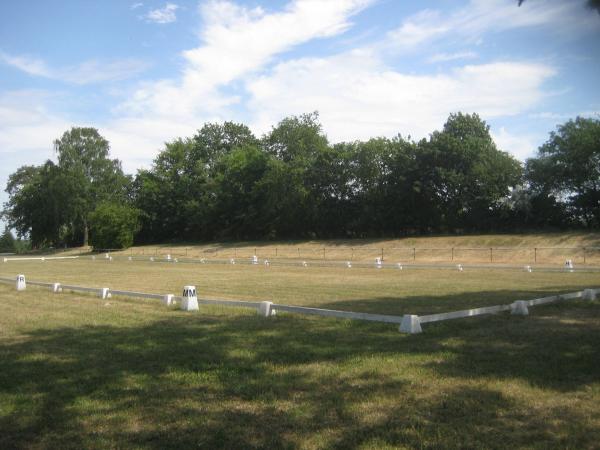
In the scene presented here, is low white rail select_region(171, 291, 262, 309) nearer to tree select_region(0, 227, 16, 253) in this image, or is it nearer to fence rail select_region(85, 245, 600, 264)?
fence rail select_region(85, 245, 600, 264)

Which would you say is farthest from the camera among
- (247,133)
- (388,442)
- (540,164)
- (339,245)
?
(247,133)

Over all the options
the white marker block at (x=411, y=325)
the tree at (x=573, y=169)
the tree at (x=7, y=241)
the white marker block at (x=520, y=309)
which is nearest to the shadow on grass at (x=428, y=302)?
the white marker block at (x=520, y=309)

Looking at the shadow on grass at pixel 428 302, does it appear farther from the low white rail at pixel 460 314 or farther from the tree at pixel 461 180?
the tree at pixel 461 180

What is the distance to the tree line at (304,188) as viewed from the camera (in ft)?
194

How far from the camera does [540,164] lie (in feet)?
193

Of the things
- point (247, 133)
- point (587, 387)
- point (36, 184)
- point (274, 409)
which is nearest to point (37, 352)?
point (274, 409)

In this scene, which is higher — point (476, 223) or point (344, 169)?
point (344, 169)

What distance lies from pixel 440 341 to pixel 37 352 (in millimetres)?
6804

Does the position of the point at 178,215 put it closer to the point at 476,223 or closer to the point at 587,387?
the point at 476,223

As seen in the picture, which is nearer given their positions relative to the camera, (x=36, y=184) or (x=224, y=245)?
(x=224, y=245)

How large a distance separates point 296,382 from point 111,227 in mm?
72687

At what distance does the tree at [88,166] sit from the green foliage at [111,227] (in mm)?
5455

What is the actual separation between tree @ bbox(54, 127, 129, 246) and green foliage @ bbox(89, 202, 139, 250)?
5455 millimetres

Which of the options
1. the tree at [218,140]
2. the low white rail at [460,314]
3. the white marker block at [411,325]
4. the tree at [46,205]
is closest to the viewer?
the white marker block at [411,325]
